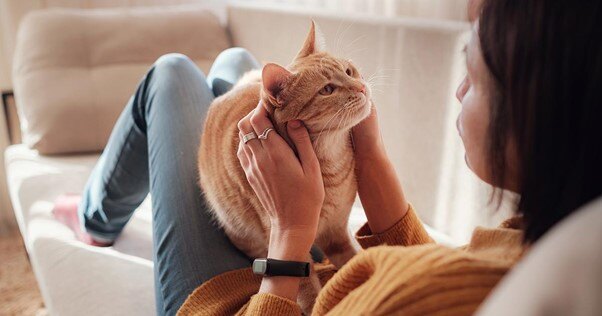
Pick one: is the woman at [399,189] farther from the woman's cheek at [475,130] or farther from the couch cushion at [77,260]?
the couch cushion at [77,260]

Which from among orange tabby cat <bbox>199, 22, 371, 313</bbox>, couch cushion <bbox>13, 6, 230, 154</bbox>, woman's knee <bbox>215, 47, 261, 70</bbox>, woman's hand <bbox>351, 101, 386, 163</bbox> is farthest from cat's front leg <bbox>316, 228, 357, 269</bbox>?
couch cushion <bbox>13, 6, 230, 154</bbox>

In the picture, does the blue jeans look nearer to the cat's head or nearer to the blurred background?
the blurred background

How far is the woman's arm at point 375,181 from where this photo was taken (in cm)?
100

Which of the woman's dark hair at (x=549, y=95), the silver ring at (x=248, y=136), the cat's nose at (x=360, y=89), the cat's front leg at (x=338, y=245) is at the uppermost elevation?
the woman's dark hair at (x=549, y=95)

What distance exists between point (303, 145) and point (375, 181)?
202 mm

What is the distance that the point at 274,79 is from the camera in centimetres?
89

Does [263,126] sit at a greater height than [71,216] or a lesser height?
greater

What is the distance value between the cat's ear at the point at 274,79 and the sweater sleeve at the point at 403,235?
323 millimetres

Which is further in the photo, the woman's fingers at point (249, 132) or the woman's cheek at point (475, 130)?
the woman's fingers at point (249, 132)

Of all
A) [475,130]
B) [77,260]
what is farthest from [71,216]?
[475,130]

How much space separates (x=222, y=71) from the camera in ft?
4.83

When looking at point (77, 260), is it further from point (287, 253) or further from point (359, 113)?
point (359, 113)

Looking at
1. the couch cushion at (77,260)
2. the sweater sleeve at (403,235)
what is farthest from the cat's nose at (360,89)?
the couch cushion at (77,260)

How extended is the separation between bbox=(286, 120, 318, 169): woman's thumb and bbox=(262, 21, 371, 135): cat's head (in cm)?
2
